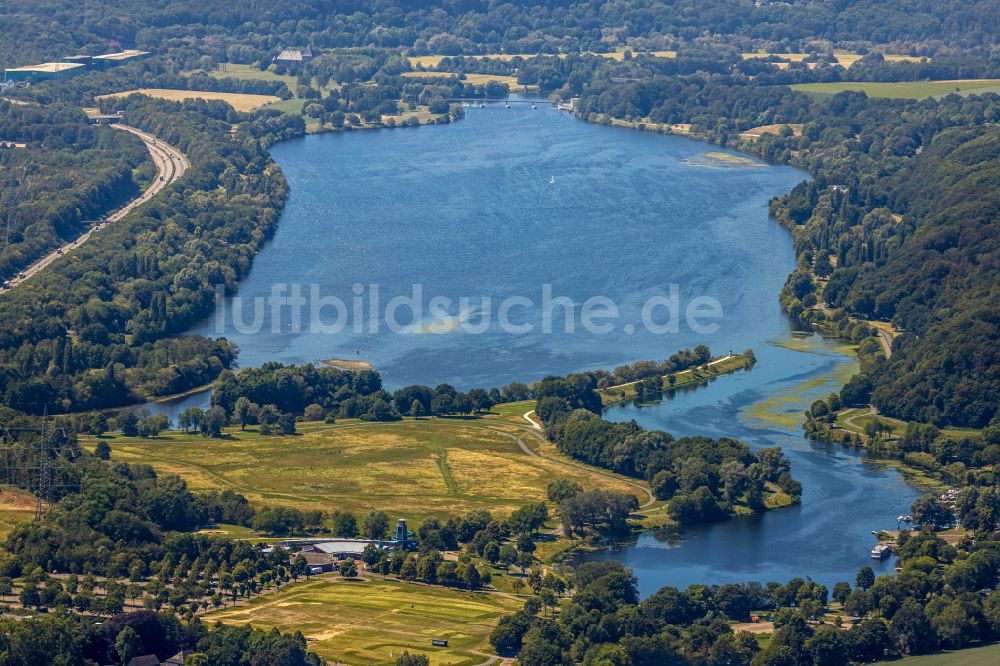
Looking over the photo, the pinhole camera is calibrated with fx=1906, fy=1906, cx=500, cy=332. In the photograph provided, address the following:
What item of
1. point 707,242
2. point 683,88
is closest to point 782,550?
point 707,242

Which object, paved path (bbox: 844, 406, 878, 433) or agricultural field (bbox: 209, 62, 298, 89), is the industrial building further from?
paved path (bbox: 844, 406, 878, 433)

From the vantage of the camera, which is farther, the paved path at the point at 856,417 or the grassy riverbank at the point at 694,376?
the grassy riverbank at the point at 694,376

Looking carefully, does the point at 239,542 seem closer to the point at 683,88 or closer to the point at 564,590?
the point at 564,590

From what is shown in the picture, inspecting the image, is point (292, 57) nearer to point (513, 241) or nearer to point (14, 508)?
point (513, 241)

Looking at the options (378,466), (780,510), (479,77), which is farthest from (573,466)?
(479,77)

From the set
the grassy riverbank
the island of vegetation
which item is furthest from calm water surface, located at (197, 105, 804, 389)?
the island of vegetation

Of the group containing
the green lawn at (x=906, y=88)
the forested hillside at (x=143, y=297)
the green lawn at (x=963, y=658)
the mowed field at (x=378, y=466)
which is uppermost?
the green lawn at (x=906, y=88)

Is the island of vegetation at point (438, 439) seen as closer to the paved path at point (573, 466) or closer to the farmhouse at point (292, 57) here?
the paved path at point (573, 466)

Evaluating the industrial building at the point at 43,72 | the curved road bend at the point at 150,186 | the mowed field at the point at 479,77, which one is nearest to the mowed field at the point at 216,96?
the industrial building at the point at 43,72
